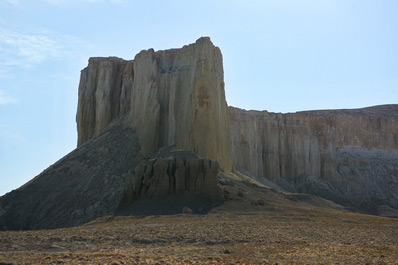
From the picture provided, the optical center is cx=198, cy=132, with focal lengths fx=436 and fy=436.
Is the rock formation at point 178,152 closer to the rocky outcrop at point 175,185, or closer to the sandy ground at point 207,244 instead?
the rocky outcrop at point 175,185

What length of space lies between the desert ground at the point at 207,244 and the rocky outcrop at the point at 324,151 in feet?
140

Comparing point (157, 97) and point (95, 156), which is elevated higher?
point (157, 97)

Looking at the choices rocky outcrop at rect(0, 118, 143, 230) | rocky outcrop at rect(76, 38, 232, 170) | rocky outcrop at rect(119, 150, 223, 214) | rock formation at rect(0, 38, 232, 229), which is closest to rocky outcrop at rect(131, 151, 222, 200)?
rocky outcrop at rect(119, 150, 223, 214)

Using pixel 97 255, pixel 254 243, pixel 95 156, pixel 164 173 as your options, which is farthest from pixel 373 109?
pixel 97 255

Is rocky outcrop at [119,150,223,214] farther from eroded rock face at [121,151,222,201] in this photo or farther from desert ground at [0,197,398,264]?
desert ground at [0,197,398,264]

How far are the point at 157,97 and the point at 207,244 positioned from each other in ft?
95.7

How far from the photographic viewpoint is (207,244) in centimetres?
1538

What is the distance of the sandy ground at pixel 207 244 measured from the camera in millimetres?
12164

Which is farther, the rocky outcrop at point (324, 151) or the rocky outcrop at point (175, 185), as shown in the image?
the rocky outcrop at point (324, 151)

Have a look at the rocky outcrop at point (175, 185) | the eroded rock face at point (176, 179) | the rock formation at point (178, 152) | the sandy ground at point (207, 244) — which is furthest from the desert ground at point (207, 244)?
the rock formation at point (178, 152)

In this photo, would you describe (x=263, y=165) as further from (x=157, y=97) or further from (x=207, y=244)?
(x=207, y=244)

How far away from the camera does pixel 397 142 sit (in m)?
76.2

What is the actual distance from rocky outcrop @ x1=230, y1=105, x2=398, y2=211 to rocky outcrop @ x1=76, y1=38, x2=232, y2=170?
68.1ft

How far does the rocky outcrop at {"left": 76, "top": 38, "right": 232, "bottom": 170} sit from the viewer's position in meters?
37.9
